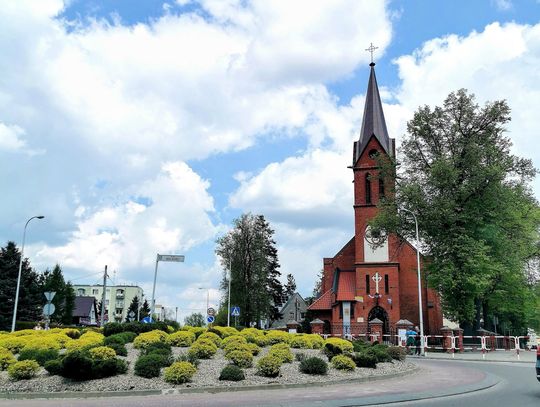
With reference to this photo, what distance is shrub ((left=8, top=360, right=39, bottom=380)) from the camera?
1326 cm

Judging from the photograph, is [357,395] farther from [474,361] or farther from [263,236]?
[263,236]

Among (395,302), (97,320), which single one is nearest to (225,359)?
(395,302)

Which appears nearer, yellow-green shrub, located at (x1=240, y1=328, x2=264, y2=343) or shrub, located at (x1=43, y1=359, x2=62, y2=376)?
shrub, located at (x1=43, y1=359, x2=62, y2=376)

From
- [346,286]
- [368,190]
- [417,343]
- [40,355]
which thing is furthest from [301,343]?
[368,190]

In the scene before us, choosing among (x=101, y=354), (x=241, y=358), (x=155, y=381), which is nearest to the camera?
(x=155, y=381)

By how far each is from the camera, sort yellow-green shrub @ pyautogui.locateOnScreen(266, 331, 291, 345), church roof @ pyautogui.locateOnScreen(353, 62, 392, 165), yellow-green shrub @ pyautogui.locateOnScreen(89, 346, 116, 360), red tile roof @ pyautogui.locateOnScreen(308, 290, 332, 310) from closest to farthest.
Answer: yellow-green shrub @ pyautogui.locateOnScreen(89, 346, 116, 360)
yellow-green shrub @ pyautogui.locateOnScreen(266, 331, 291, 345)
church roof @ pyautogui.locateOnScreen(353, 62, 392, 165)
red tile roof @ pyautogui.locateOnScreen(308, 290, 332, 310)

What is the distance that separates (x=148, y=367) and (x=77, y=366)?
1768 mm

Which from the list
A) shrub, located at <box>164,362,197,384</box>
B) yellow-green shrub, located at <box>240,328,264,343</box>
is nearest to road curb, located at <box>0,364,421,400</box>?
shrub, located at <box>164,362,197,384</box>

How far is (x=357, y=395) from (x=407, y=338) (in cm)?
2435

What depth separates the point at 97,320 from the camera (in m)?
104

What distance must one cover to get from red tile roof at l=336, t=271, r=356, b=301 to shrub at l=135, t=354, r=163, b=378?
36111 millimetres

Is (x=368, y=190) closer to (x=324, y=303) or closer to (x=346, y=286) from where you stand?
(x=346, y=286)

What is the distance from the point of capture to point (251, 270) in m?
61.1

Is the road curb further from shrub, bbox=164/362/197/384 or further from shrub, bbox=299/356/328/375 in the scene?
shrub, bbox=299/356/328/375
